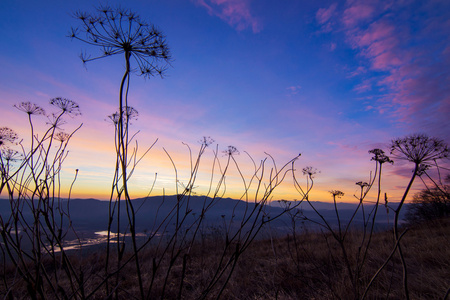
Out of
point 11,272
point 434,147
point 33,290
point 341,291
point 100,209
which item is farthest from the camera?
point 100,209

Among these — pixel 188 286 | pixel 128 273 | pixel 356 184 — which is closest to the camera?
pixel 356 184

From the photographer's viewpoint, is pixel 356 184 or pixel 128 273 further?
pixel 128 273

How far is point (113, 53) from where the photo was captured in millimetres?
1642

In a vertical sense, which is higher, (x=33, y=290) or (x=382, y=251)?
(x=33, y=290)

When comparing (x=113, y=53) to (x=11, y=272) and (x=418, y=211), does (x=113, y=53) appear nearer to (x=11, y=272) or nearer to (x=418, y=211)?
(x=11, y=272)

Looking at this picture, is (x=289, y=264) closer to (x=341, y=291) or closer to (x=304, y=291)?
(x=304, y=291)

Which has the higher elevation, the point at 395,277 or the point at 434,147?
the point at 434,147

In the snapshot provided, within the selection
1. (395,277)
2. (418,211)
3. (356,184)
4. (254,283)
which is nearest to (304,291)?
(254,283)

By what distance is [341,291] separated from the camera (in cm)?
271

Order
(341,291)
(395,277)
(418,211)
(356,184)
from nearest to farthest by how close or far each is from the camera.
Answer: (341,291) → (356,184) → (395,277) → (418,211)

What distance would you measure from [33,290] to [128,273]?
6.81 m

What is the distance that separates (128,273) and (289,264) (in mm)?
4819

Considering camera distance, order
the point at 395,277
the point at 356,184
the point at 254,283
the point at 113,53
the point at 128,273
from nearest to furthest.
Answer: the point at 113,53 → the point at 356,184 → the point at 395,277 → the point at 254,283 → the point at 128,273

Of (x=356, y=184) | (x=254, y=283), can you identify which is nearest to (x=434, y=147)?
(x=356, y=184)
